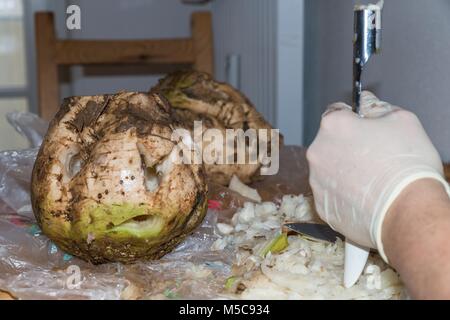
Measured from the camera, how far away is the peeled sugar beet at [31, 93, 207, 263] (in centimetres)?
74

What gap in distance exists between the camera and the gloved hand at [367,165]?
62 cm

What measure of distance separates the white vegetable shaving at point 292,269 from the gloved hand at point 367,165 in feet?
0.20

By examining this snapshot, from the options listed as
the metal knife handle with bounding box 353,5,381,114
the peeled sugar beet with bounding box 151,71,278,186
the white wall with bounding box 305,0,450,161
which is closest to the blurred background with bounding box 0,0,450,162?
the white wall with bounding box 305,0,450,161

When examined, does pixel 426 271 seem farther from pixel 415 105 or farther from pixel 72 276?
pixel 415 105

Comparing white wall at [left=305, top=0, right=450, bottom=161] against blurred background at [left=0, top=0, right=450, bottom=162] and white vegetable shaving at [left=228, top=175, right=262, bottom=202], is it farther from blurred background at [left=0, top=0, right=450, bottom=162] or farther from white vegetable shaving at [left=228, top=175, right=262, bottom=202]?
white vegetable shaving at [left=228, top=175, right=262, bottom=202]

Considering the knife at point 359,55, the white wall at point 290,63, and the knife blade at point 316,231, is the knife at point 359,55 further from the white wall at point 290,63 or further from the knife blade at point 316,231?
the white wall at point 290,63

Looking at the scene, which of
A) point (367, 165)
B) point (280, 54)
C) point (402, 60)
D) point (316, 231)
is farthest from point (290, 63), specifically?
point (367, 165)

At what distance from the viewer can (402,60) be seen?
3.94 ft

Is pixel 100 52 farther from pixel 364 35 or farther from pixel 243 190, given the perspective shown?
pixel 364 35

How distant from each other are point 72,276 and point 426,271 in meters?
0.40

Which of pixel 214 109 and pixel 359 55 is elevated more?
pixel 359 55

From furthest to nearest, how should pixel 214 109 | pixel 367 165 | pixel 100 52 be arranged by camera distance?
pixel 100 52, pixel 214 109, pixel 367 165

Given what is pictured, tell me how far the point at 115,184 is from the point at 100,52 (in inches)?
43.8

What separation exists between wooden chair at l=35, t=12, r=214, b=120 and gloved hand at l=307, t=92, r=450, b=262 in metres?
1.12
